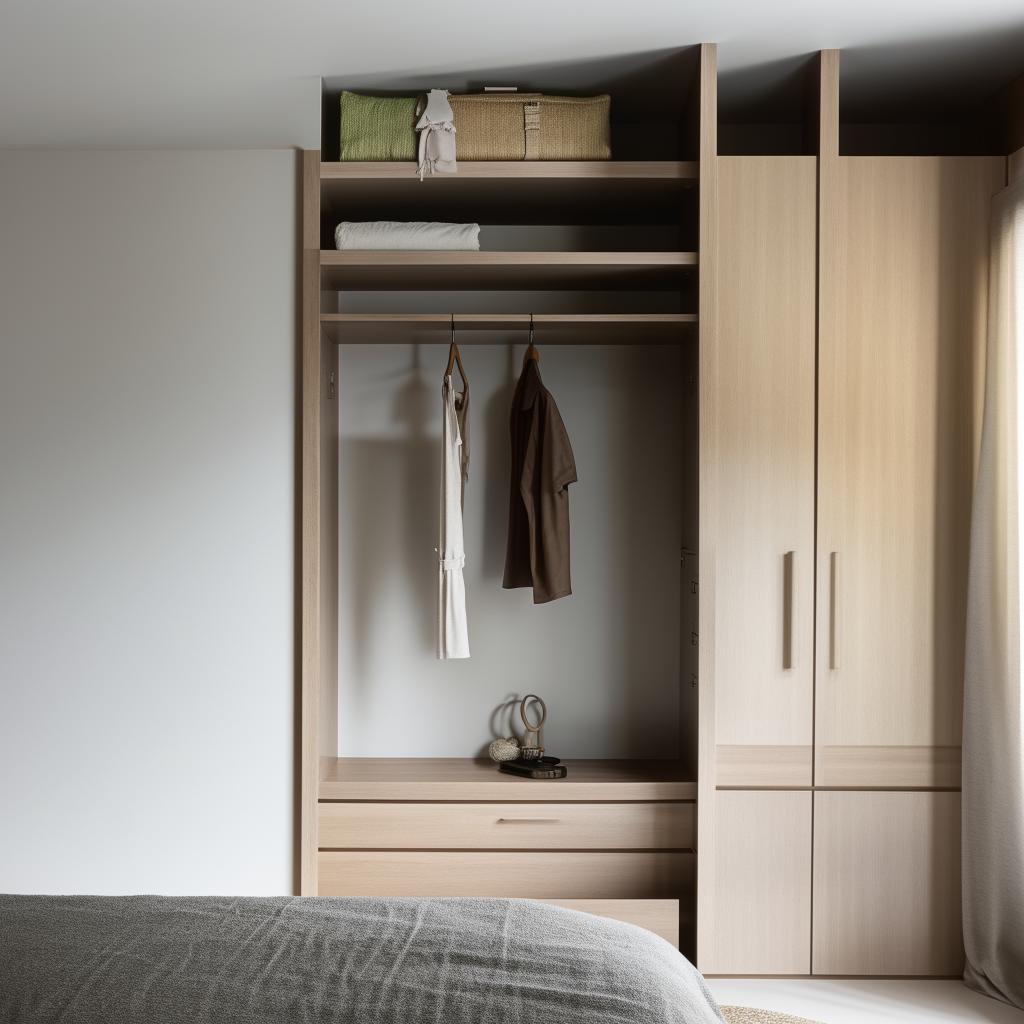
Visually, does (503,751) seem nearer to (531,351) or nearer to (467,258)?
(531,351)

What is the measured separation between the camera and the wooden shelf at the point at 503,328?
2828 millimetres

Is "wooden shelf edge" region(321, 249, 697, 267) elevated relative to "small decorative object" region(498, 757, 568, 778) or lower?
elevated

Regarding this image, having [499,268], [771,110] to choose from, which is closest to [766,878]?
[499,268]

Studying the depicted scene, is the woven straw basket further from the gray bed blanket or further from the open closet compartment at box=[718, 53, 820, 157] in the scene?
the gray bed blanket

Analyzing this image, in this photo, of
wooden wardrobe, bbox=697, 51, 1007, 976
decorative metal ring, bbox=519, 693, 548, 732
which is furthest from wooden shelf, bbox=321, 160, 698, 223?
decorative metal ring, bbox=519, 693, 548, 732

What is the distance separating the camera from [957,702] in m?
2.77

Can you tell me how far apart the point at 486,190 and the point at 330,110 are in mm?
570

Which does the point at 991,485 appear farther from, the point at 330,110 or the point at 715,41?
the point at 330,110

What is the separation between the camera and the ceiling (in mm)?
2418

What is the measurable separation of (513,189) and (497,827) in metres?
1.87

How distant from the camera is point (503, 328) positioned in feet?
9.73

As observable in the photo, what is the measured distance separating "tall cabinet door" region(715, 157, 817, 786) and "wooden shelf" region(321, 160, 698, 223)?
0.25 meters

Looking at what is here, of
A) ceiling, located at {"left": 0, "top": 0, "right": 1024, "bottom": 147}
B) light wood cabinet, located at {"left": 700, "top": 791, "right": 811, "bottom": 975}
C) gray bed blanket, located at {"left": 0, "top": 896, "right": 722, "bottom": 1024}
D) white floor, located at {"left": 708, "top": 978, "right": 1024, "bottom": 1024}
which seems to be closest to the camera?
gray bed blanket, located at {"left": 0, "top": 896, "right": 722, "bottom": 1024}

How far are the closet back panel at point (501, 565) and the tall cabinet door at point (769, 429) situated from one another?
1.62 feet
